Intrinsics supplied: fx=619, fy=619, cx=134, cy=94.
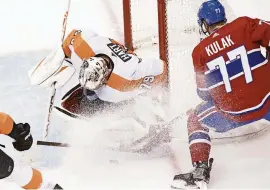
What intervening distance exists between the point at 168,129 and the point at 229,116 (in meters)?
0.45

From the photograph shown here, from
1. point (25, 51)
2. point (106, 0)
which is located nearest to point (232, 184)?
point (25, 51)

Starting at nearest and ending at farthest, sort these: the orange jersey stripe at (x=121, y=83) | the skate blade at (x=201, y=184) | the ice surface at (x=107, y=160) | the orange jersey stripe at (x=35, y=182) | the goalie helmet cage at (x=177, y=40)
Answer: the orange jersey stripe at (x=35, y=182), the skate blade at (x=201, y=184), the ice surface at (x=107, y=160), the orange jersey stripe at (x=121, y=83), the goalie helmet cage at (x=177, y=40)

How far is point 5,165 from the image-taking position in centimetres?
230

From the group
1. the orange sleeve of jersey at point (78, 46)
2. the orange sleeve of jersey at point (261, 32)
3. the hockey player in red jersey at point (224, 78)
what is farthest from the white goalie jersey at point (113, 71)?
the orange sleeve of jersey at point (261, 32)

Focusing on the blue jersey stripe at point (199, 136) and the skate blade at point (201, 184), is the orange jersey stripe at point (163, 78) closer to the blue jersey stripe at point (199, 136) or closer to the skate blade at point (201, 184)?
the blue jersey stripe at point (199, 136)

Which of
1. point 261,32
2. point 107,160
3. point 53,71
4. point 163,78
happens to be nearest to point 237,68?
point 261,32

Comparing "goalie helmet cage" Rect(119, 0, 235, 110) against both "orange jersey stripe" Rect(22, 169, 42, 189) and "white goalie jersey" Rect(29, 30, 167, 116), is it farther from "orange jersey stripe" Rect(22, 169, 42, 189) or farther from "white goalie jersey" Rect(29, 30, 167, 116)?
"orange jersey stripe" Rect(22, 169, 42, 189)

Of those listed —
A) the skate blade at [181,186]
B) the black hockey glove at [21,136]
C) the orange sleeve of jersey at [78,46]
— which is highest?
the orange sleeve of jersey at [78,46]

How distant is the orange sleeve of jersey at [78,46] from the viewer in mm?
2936

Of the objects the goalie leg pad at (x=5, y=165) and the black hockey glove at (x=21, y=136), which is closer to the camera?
the goalie leg pad at (x=5, y=165)

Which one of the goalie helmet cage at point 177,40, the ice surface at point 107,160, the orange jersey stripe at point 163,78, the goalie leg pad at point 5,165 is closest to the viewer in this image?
the goalie leg pad at point 5,165

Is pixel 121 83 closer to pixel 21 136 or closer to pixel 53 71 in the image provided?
pixel 53 71

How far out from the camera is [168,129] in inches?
119

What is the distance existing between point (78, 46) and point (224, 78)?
2.54 ft
